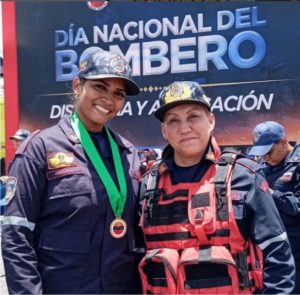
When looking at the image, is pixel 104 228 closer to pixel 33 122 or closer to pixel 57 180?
pixel 57 180

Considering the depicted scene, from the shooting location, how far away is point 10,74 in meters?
8.37

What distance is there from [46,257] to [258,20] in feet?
18.5

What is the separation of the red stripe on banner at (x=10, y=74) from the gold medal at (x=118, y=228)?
683 cm

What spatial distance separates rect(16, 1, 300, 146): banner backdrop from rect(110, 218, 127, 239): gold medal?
503cm

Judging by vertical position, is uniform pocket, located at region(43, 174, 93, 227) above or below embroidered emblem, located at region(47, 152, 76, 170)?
below

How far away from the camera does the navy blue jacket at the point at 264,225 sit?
1.68m

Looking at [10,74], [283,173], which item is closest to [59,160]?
[283,173]

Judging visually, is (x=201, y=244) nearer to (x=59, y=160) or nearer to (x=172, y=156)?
(x=172, y=156)

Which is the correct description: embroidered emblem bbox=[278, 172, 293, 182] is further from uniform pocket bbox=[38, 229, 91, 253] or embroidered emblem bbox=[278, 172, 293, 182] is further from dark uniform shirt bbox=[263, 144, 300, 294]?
uniform pocket bbox=[38, 229, 91, 253]

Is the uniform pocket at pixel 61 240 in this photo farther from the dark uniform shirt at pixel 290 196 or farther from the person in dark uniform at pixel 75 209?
the dark uniform shirt at pixel 290 196

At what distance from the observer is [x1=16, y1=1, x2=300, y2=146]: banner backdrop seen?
6.50m

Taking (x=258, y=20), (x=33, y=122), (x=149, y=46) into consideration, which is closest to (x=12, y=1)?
(x=33, y=122)

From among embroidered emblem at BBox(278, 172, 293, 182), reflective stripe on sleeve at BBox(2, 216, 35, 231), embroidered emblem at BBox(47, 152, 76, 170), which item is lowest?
reflective stripe on sleeve at BBox(2, 216, 35, 231)

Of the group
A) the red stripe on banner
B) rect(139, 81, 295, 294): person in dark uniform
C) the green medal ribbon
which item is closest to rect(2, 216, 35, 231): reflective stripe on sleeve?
the green medal ribbon
